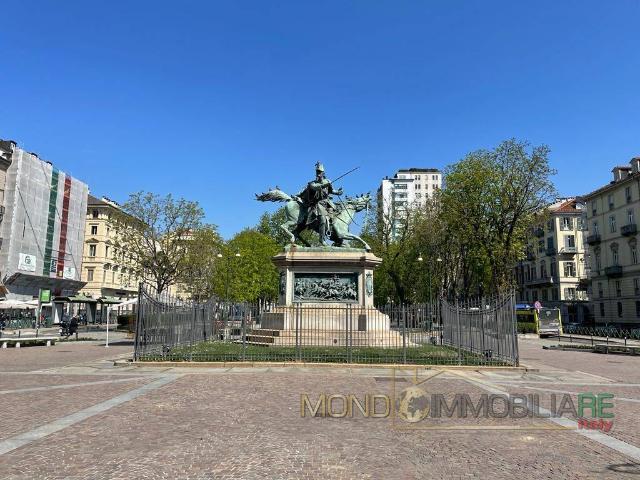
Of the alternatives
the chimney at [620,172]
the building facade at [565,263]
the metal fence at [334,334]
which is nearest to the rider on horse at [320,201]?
the metal fence at [334,334]

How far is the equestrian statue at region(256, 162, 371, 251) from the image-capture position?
78.3ft

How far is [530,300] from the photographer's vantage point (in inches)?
3172

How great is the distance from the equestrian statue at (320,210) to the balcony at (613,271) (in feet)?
146

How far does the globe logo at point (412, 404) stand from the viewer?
922cm

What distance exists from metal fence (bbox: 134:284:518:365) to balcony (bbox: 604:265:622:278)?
4199cm

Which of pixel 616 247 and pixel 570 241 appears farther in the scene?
pixel 570 241

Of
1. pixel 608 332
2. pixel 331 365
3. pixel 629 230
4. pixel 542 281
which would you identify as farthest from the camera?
pixel 542 281

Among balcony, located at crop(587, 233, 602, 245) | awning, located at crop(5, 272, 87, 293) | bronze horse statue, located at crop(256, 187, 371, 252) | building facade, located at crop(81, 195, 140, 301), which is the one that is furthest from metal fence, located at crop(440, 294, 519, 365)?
building facade, located at crop(81, 195, 140, 301)

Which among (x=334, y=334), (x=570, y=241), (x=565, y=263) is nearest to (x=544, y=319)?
(x=565, y=263)

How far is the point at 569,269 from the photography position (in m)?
72.9

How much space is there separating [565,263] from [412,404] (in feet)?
233

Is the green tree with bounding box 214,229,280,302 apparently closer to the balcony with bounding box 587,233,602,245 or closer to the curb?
the curb

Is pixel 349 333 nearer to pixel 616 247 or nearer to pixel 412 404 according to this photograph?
pixel 412 404

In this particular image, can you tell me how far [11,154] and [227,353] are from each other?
47.3m
